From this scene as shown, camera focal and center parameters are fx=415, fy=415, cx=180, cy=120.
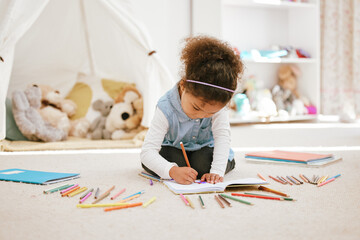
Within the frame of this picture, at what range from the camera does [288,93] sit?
357 centimetres

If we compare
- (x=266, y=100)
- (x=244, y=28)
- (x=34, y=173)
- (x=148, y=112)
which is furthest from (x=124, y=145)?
(x=244, y=28)

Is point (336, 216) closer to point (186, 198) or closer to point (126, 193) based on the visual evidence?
point (186, 198)

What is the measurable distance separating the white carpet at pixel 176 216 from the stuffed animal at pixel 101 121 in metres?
1.06

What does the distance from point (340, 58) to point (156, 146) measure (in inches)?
116

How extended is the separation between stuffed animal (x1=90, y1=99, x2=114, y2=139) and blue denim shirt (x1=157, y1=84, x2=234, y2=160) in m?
1.05

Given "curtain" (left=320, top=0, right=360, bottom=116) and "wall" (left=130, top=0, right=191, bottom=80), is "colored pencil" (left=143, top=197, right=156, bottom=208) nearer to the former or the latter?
"wall" (left=130, top=0, right=191, bottom=80)

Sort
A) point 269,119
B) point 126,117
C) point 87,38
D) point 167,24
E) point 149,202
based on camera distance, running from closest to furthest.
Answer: point 149,202
point 126,117
point 87,38
point 167,24
point 269,119

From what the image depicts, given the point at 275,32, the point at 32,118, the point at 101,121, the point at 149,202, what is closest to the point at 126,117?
the point at 101,121

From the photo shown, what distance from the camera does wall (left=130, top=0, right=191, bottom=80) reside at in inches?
123

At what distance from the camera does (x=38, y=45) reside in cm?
261

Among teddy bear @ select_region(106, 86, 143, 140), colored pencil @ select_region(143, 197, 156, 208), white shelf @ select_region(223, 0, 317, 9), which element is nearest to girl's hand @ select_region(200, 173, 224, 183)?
colored pencil @ select_region(143, 197, 156, 208)

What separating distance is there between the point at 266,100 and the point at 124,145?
165cm

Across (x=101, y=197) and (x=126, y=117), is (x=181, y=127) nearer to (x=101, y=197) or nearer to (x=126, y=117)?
(x=101, y=197)

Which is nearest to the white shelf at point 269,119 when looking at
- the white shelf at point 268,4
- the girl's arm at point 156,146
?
the white shelf at point 268,4
